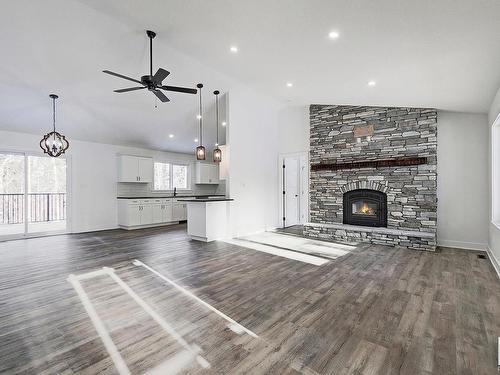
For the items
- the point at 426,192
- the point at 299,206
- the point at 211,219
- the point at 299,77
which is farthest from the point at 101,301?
the point at 299,206

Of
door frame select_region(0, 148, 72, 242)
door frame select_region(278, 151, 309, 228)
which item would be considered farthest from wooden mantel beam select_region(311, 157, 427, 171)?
door frame select_region(0, 148, 72, 242)

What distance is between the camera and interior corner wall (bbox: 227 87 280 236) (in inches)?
240

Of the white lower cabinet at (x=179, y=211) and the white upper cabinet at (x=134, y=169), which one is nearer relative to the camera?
the white upper cabinet at (x=134, y=169)

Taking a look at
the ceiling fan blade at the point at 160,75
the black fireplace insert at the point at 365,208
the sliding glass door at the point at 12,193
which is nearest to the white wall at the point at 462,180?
the black fireplace insert at the point at 365,208

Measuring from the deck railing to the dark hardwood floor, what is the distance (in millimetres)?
2664

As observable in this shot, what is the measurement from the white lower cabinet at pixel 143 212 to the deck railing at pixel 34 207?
4.92 ft

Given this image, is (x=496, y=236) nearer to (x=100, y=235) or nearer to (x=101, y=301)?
(x=101, y=301)

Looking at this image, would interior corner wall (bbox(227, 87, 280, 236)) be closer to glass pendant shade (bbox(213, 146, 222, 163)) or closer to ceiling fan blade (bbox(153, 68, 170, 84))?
glass pendant shade (bbox(213, 146, 222, 163))

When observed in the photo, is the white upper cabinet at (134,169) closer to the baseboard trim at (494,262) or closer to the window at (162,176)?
the window at (162,176)

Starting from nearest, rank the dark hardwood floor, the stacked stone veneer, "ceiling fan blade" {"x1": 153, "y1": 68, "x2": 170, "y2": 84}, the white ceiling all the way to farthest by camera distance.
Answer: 1. the dark hardwood floor
2. the white ceiling
3. "ceiling fan blade" {"x1": 153, "y1": 68, "x2": 170, "y2": 84}
4. the stacked stone veneer

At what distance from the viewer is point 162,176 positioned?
9195 millimetres

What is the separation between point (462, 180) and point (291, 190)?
13.3 feet

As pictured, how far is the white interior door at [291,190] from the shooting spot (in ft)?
24.8

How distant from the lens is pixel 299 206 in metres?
7.99
